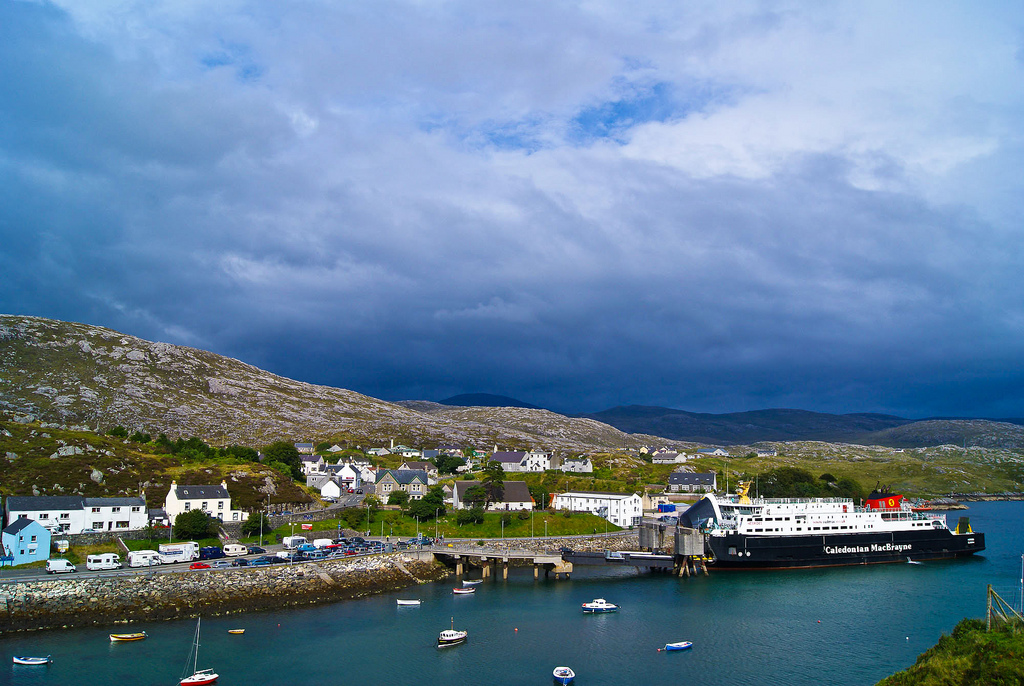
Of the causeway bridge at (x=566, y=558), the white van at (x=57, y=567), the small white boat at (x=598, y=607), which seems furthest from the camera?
the causeway bridge at (x=566, y=558)

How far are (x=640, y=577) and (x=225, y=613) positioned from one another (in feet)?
139

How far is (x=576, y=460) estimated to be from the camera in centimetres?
A: 14475

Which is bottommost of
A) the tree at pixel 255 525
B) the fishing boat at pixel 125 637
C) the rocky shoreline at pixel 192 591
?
the fishing boat at pixel 125 637

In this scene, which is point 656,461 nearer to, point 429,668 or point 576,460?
point 576,460

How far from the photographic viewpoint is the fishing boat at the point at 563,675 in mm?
40219

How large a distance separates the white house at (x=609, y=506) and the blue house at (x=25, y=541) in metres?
63.5

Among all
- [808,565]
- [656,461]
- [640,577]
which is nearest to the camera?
[640,577]

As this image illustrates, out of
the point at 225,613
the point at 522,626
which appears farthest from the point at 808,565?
the point at 225,613

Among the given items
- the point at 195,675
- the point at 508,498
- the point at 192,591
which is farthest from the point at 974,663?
the point at 508,498

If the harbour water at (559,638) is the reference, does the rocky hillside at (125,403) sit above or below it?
above

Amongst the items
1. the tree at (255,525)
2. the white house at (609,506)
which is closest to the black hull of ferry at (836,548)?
the white house at (609,506)

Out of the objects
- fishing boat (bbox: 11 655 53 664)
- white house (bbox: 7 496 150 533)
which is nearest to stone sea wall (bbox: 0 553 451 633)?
fishing boat (bbox: 11 655 53 664)

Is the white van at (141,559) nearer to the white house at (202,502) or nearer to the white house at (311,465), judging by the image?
the white house at (202,502)

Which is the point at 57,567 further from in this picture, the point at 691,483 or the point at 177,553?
the point at 691,483
